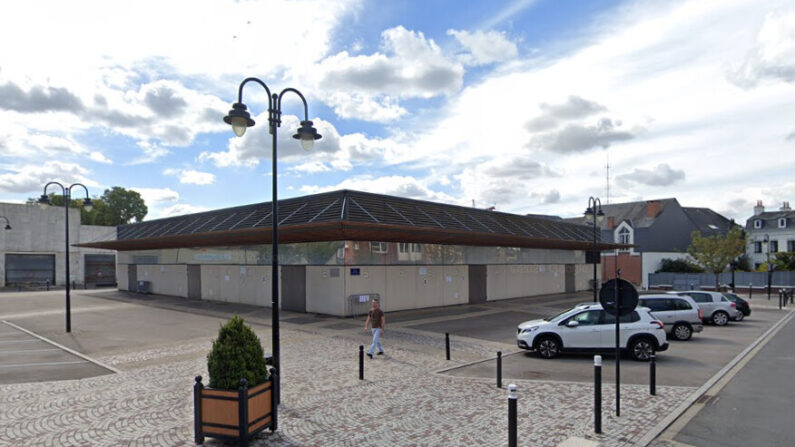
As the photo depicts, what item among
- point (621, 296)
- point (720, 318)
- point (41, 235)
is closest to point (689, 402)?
point (621, 296)

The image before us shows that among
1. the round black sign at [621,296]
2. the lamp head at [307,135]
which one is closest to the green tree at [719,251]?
the round black sign at [621,296]

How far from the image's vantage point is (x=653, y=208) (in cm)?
5834

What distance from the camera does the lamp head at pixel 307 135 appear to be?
10133 mm

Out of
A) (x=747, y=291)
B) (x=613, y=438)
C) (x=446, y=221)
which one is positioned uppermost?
(x=446, y=221)

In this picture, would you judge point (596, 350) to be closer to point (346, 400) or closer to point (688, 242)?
point (346, 400)

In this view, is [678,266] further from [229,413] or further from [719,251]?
[229,413]

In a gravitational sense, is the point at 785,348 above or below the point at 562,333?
below

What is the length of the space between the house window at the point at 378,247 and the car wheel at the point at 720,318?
16.0m

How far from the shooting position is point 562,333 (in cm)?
1409

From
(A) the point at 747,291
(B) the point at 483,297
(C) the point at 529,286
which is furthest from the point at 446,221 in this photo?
(A) the point at 747,291

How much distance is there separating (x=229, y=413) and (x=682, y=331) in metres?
16.7

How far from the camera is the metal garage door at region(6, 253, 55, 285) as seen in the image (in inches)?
2088

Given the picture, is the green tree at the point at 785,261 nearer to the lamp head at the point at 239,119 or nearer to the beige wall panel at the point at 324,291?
the beige wall panel at the point at 324,291

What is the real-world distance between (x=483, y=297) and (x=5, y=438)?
2745 cm
